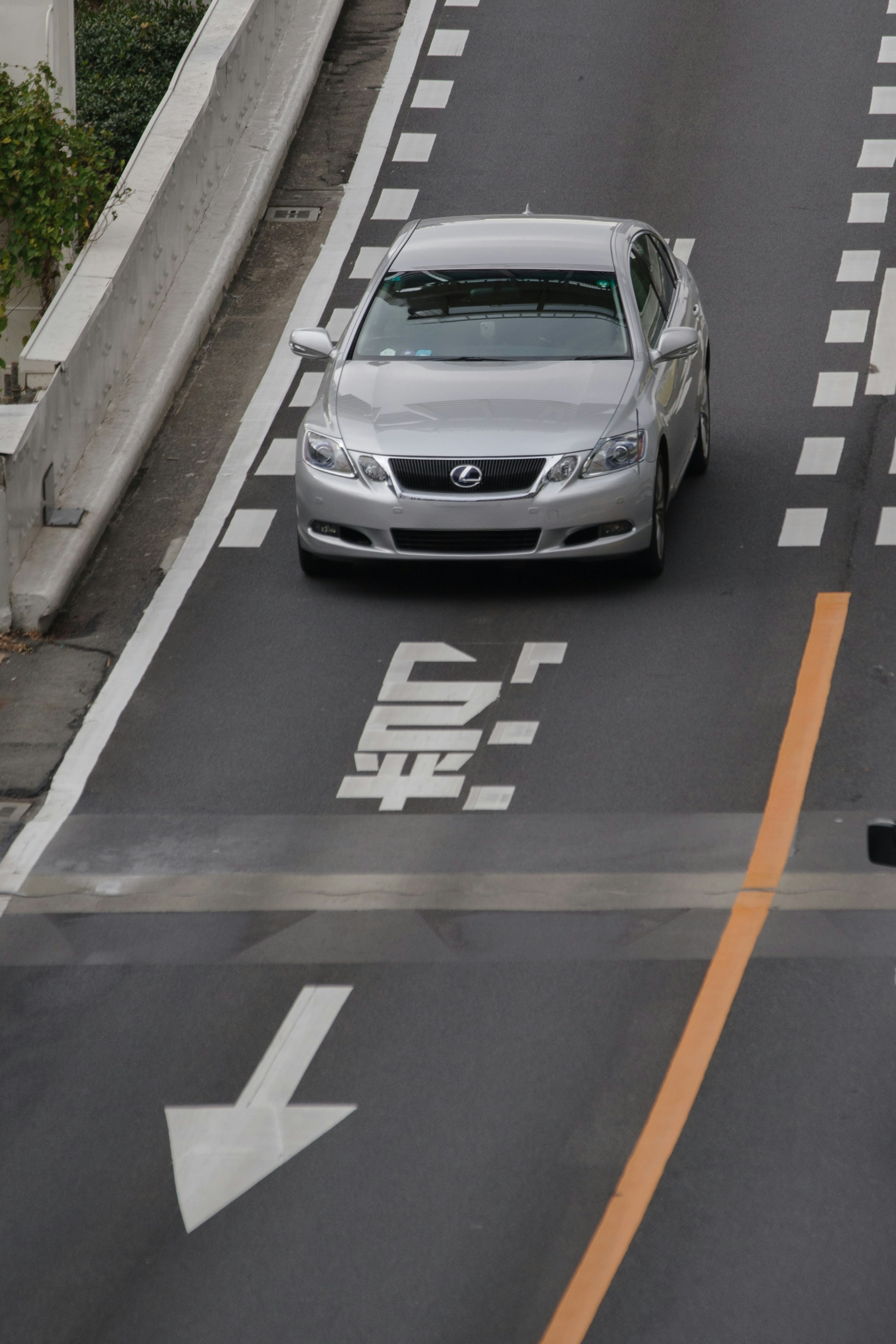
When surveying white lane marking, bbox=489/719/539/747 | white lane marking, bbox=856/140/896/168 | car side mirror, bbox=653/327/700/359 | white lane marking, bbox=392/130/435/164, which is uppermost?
car side mirror, bbox=653/327/700/359

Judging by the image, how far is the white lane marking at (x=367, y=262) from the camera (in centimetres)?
1781

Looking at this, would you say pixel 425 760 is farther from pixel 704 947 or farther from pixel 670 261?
pixel 670 261

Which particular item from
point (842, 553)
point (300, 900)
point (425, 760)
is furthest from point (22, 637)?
point (842, 553)

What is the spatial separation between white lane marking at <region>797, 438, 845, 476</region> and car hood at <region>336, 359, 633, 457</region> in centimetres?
205

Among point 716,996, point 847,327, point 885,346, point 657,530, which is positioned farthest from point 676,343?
point 716,996

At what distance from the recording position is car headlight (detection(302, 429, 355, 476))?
489 inches

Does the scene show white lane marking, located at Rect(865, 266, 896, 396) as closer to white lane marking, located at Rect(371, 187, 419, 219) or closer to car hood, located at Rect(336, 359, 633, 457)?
car hood, located at Rect(336, 359, 633, 457)

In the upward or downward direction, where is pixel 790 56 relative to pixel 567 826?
downward

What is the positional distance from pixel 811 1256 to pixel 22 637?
23.9 feet

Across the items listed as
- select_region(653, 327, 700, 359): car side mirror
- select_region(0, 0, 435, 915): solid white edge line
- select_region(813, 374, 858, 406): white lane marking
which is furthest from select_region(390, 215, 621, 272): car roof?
select_region(813, 374, 858, 406): white lane marking

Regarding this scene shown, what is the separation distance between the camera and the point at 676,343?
12.9 meters

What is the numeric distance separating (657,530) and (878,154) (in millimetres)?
9059

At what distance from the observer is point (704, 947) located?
8.55m

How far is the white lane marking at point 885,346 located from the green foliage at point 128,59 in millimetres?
9899
